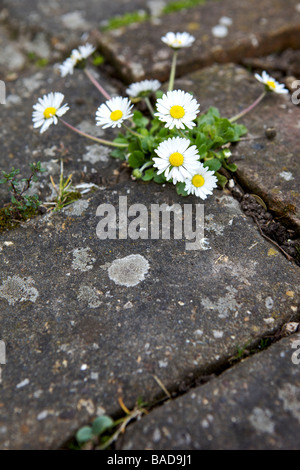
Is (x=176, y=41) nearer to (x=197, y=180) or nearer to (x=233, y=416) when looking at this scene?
(x=197, y=180)

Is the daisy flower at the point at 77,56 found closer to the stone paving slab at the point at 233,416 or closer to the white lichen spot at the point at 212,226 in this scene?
the white lichen spot at the point at 212,226

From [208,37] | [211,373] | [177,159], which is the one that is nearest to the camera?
[211,373]

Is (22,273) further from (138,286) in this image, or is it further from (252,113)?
(252,113)

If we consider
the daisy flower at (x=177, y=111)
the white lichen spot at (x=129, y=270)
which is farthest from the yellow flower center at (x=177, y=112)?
the white lichen spot at (x=129, y=270)

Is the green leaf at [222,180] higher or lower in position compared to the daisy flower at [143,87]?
lower

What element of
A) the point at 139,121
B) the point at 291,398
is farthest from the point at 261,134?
the point at 291,398

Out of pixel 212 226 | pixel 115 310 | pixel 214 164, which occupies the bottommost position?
pixel 115 310
